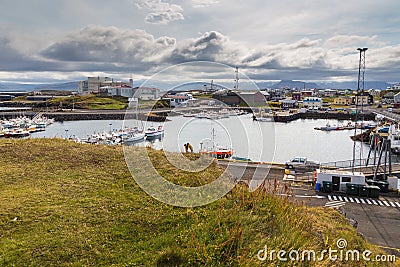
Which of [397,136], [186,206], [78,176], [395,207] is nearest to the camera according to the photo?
[186,206]

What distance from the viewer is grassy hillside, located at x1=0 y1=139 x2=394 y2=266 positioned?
382 cm

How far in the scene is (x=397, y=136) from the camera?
1168 inches

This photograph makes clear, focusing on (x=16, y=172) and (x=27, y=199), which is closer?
(x=27, y=199)

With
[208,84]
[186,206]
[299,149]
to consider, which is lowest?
[299,149]

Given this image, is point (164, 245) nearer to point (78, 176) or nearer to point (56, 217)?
point (56, 217)

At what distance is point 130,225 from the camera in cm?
457

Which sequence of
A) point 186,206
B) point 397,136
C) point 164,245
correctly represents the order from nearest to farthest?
point 164,245, point 186,206, point 397,136

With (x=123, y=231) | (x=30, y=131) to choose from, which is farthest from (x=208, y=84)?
(x=30, y=131)

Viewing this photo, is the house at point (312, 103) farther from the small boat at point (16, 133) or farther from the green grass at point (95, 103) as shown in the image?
the small boat at point (16, 133)

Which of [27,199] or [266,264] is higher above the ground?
[27,199]

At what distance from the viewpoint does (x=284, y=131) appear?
43.8 meters

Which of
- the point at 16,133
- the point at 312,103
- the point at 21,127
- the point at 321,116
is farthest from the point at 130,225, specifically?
the point at 312,103

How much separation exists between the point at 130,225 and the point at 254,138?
3.45 meters

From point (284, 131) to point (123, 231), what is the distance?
136 feet
